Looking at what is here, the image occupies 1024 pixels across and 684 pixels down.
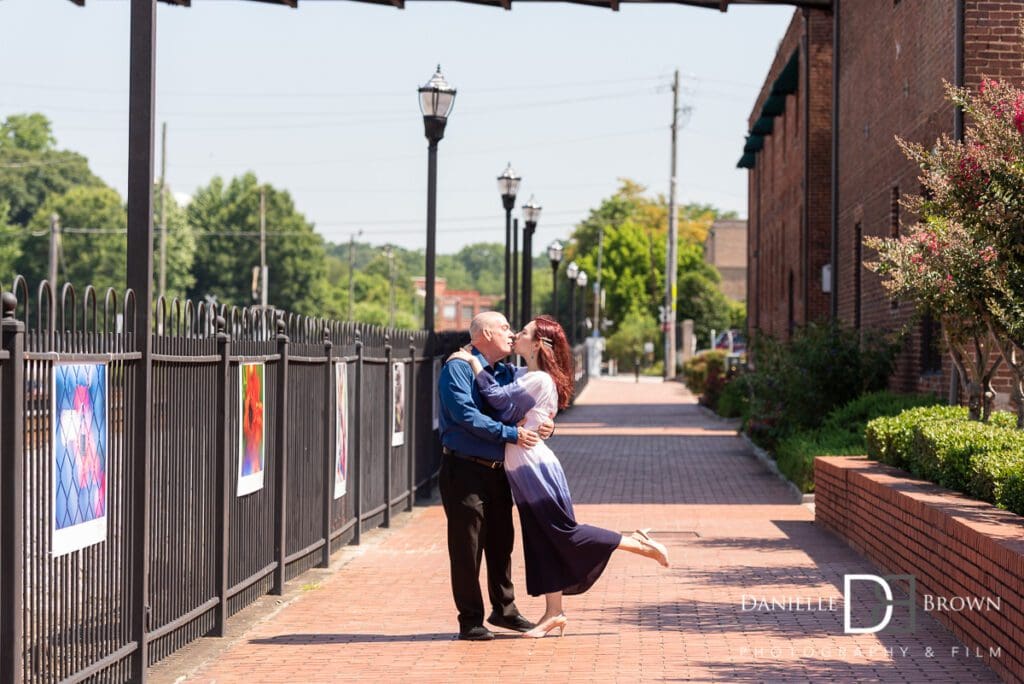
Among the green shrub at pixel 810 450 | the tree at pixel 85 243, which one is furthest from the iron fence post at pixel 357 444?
the tree at pixel 85 243

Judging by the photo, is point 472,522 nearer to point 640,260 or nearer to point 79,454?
point 79,454

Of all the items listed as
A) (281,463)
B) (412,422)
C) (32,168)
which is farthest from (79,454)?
(32,168)

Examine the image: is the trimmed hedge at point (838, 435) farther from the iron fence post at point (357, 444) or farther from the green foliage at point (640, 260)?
the green foliage at point (640, 260)

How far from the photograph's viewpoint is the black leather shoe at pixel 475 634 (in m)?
9.55

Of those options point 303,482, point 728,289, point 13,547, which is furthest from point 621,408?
point 728,289

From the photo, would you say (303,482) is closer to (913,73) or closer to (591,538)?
(591,538)

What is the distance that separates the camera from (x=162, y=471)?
843 centimetres

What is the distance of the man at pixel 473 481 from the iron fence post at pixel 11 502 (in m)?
3.51

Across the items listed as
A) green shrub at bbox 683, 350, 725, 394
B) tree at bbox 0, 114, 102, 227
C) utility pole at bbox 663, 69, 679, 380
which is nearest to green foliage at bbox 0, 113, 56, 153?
tree at bbox 0, 114, 102, 227

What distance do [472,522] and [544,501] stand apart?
0.51 metres

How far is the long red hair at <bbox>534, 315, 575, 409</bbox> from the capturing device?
9461 mm

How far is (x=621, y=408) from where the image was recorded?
4512 cm

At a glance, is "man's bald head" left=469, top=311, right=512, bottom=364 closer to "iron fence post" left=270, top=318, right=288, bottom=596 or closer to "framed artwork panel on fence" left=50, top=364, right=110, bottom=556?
"iron fence post" left=270, top=318, right=288, bottom=596

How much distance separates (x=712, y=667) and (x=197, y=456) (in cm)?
314
